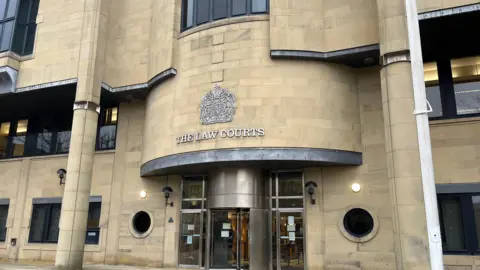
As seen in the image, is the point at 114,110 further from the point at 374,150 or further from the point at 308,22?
the point at 374,150

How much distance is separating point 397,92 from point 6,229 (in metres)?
20.1

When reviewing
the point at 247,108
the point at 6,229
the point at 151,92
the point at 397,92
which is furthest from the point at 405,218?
the point at 6,229

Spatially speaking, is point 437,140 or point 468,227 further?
point 437,140

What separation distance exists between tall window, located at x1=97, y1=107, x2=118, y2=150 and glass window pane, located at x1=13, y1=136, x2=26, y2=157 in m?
5.44

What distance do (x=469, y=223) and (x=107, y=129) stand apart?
16181 mm

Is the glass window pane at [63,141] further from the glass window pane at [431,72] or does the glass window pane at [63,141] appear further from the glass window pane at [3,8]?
the glass window pane at [431,72]

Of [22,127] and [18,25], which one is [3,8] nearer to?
[18,25]

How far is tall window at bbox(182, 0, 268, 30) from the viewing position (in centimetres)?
1538

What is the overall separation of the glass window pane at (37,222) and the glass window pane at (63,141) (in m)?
3.03

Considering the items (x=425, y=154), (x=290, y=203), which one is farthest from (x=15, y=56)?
(x=425, y=154)

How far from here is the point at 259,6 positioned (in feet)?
50.4

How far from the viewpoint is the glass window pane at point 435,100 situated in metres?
14.7

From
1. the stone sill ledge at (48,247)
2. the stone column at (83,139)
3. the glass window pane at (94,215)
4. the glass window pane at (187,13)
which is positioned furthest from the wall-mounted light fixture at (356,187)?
the glass window pane at (94,215)

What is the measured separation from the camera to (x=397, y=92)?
12.0 m
